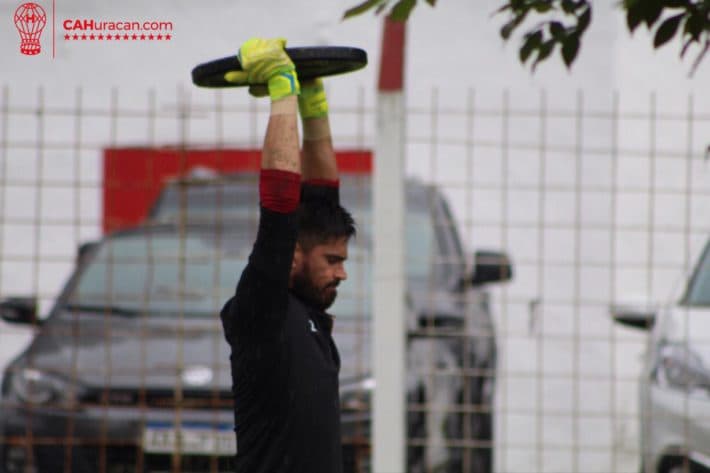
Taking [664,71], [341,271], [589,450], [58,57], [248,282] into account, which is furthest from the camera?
[664,71]

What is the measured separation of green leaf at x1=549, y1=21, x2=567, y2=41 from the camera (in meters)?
4.06

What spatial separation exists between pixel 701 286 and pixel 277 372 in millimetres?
3311

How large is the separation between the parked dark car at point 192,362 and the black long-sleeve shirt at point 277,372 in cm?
230

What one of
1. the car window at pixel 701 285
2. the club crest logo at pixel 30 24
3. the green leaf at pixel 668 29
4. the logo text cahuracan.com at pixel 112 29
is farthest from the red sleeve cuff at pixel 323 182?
the car window at pixel 701 285

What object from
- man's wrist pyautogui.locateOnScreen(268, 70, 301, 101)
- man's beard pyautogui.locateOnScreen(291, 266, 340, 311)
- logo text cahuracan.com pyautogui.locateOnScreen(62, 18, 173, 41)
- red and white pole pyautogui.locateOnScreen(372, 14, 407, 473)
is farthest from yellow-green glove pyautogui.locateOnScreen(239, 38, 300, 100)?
red and white pole pyautogui.locateOnScreen(372, 14, 407, 473)

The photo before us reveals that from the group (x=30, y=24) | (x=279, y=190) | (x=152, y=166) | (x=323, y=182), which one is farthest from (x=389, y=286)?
(x=279, y=190)

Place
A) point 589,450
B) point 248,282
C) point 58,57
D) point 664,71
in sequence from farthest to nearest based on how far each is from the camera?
point 664,71 < point 58,57 < point 589,450 < point 248,282

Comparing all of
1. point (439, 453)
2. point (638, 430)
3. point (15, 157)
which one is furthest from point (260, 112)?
point (638, 430)

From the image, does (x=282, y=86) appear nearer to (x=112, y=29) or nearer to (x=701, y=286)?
(x=112, y=29)

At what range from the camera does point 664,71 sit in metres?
7.66

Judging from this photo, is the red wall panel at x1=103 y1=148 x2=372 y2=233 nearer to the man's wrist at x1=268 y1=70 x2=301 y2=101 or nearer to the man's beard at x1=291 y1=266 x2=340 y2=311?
the man's beard at x1=291 y1=266 x2=340 y2=311

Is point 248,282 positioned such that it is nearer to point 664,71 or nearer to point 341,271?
point 341,271

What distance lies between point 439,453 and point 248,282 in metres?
2.64

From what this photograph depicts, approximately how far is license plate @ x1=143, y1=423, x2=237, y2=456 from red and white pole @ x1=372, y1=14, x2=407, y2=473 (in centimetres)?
79
